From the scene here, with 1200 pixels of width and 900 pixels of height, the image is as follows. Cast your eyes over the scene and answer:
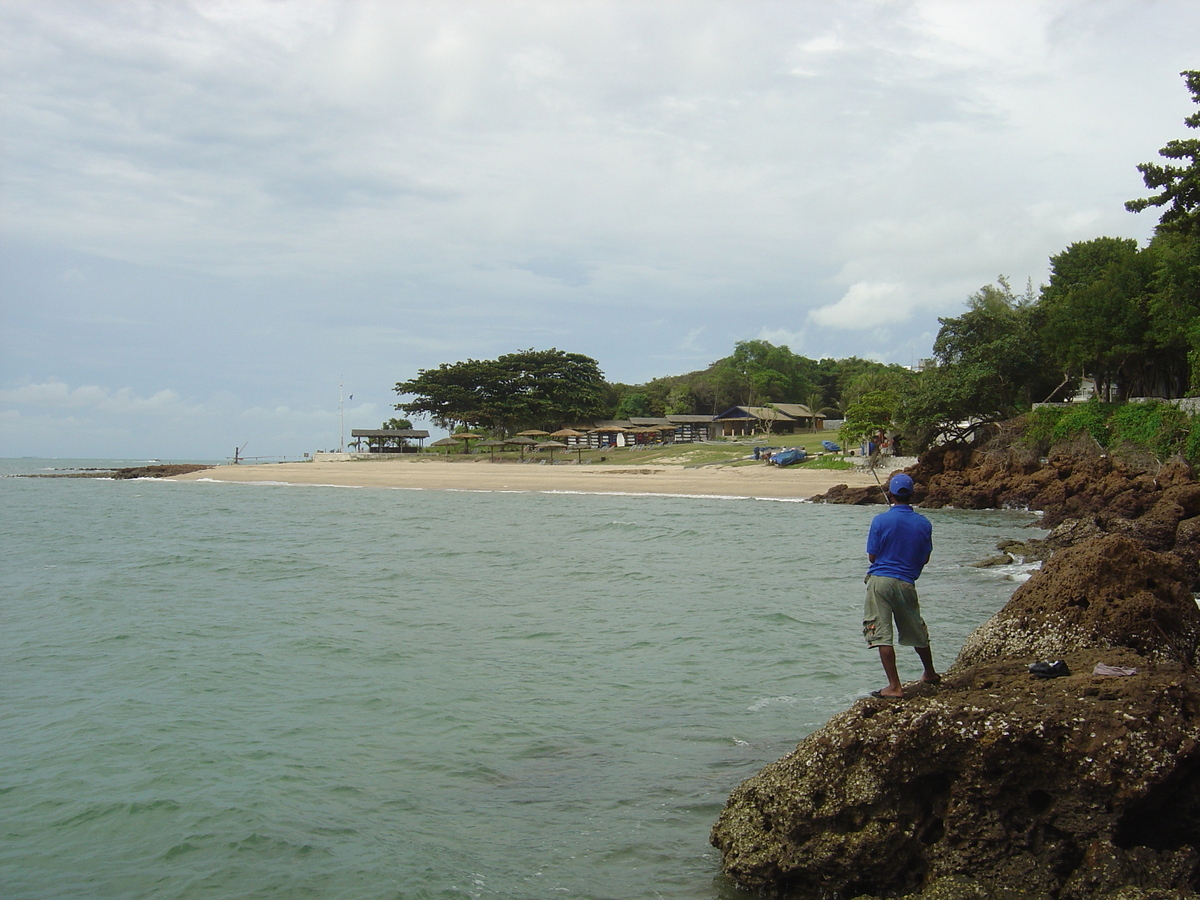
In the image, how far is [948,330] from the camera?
45.2 metres

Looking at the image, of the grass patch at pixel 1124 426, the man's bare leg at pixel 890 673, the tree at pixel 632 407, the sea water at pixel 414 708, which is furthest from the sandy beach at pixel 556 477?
the man's bare leg at pixel 890 673

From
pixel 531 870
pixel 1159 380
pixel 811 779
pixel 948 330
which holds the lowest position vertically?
pixel 531 870

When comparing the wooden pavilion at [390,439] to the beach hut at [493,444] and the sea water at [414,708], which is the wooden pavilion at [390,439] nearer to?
the beach hut at [493,444]

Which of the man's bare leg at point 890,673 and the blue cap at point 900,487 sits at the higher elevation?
the blue cap at point 900,487

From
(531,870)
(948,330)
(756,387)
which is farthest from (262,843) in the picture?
(756,387)

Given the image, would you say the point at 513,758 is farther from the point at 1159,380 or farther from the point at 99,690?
the point at 1159,380

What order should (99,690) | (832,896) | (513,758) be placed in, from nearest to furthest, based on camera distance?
(832,896) < (513,758) < (99,690)

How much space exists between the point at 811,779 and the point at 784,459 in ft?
142

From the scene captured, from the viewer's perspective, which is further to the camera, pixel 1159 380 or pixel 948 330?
pixel 948 330

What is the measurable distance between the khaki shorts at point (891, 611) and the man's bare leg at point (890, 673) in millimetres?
146

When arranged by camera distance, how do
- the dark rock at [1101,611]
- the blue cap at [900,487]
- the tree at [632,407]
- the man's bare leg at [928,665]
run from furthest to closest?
the tree at [632,407]
the dark rock at [1101,611]
the blue cap at [900,487]
the man's bare leg at [928,665]

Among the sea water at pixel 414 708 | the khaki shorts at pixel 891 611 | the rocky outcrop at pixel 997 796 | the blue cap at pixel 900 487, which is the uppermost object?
the blue cap at pixel 900 487

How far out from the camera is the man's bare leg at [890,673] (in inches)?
225

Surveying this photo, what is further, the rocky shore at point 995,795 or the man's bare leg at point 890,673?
the man's bare leg at point 890,673
